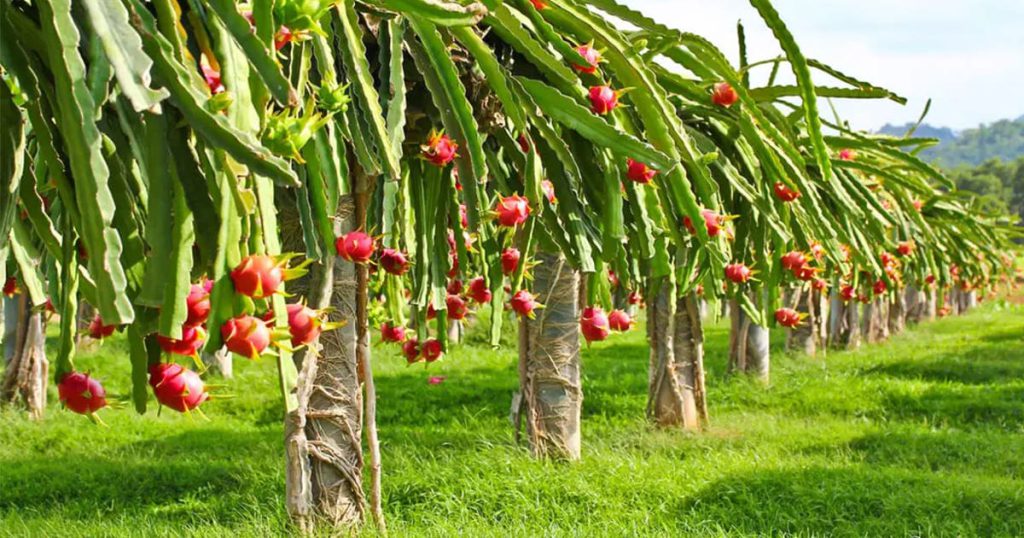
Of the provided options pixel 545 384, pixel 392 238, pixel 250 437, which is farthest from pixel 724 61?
pixel 250 437

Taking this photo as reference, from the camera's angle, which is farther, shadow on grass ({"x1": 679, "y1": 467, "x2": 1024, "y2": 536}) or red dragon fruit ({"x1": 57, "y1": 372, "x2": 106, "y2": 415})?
shadow on grass ({"x1": 679, "y1": 467, "x2": 1024, "y2": 536})

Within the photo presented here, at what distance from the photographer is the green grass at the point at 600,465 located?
4539 millimetres

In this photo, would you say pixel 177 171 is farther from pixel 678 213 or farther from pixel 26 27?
pixel 678 213

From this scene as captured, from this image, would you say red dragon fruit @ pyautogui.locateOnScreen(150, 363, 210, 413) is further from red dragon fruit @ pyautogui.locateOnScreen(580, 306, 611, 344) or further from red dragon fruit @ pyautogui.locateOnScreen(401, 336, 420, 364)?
red dragon fruit @ pyautogui.locateOnScreen(401, 336, 420, 364)

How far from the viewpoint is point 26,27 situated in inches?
56.7

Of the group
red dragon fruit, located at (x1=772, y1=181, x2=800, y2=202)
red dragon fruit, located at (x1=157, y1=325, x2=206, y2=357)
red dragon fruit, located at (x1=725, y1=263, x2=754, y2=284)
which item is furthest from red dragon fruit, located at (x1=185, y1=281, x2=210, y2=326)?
red dragon fruit, located at (x1=725, y1=263, x2=754, y2=284)

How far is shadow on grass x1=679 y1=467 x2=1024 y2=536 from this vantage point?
4.54 meters

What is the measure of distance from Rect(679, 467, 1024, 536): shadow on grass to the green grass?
1cm

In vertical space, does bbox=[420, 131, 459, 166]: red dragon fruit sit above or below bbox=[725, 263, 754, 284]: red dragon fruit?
above

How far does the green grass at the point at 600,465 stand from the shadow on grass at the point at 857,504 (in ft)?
0.04

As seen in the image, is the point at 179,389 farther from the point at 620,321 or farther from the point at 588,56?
the point at 620,321

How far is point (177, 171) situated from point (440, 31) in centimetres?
116

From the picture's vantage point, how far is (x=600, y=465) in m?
5.42

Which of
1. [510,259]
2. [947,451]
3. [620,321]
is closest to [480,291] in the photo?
[510,259]
